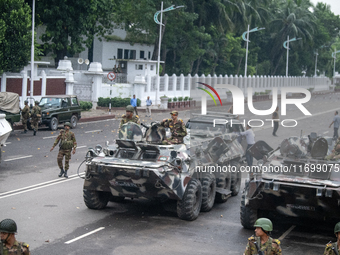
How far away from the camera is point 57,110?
26.5m

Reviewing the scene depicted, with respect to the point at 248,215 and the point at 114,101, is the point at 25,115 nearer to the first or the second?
the point at 114,101

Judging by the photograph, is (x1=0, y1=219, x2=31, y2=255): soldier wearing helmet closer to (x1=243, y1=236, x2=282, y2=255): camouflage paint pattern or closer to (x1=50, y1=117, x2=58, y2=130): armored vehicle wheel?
(x1=243, y1=236, x2=282, y2=255): camouflage paint pattern

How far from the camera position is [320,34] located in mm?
80438

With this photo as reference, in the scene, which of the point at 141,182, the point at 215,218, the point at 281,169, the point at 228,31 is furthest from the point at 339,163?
the point at 228,31

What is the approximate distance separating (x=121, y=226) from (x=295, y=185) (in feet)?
11.8

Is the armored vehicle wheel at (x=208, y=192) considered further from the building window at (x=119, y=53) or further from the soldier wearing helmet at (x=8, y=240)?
the building window at (x=119, y=53)

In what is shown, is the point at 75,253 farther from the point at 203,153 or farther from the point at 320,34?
the point at 320,34

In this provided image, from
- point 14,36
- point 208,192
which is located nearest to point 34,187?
point 208,192

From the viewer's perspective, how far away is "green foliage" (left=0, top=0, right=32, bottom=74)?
2933 cm

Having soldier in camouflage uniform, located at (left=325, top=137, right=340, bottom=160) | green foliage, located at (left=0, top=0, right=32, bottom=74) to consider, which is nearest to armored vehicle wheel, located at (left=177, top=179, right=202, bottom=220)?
soldier in camouflage uniform, located at (left=325, top=137, right=340, bottom=160)

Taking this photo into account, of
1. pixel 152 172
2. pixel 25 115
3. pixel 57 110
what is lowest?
pixel 152 172

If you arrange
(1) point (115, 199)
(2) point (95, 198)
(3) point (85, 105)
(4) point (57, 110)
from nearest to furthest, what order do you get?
(2) point (95, 198) < (1) point (115, 199) < (4) point (57, 110) < (3) point (85, 105)

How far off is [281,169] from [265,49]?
236 feet

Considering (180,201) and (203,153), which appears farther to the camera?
(203,153)
